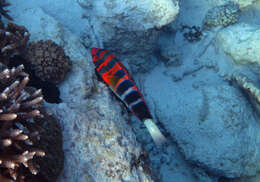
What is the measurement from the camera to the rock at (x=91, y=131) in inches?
99.2

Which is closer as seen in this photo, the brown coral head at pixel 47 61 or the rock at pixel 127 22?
the brown coral head at pixel 47 61

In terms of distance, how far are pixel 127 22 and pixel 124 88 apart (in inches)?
73.3

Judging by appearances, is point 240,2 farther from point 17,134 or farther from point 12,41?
point 17,134

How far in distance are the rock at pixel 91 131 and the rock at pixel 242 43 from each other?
3888 millimetres

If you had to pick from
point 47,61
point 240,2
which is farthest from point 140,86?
point 240,2

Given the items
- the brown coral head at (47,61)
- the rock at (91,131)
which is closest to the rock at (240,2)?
the rock at (91,131)

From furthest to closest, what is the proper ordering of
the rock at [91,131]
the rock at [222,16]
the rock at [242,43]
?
the rock at [222,16] < the rock at [242,43] < the rock at [91,131]

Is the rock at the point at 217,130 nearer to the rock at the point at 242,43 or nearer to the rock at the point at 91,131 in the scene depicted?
the rock at the point at 242,43

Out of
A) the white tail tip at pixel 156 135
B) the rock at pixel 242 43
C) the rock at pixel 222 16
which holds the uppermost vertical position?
the rock at pixel 222 16

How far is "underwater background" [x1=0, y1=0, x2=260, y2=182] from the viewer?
7.60 ft

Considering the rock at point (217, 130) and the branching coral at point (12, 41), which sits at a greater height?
the branching coral at point (12, 41)

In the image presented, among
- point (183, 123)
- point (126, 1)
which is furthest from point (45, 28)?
point (183, 123)

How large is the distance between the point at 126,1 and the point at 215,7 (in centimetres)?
349

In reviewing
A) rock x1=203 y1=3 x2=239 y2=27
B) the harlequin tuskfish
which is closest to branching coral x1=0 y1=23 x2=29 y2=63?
the harlequin tuskfish
